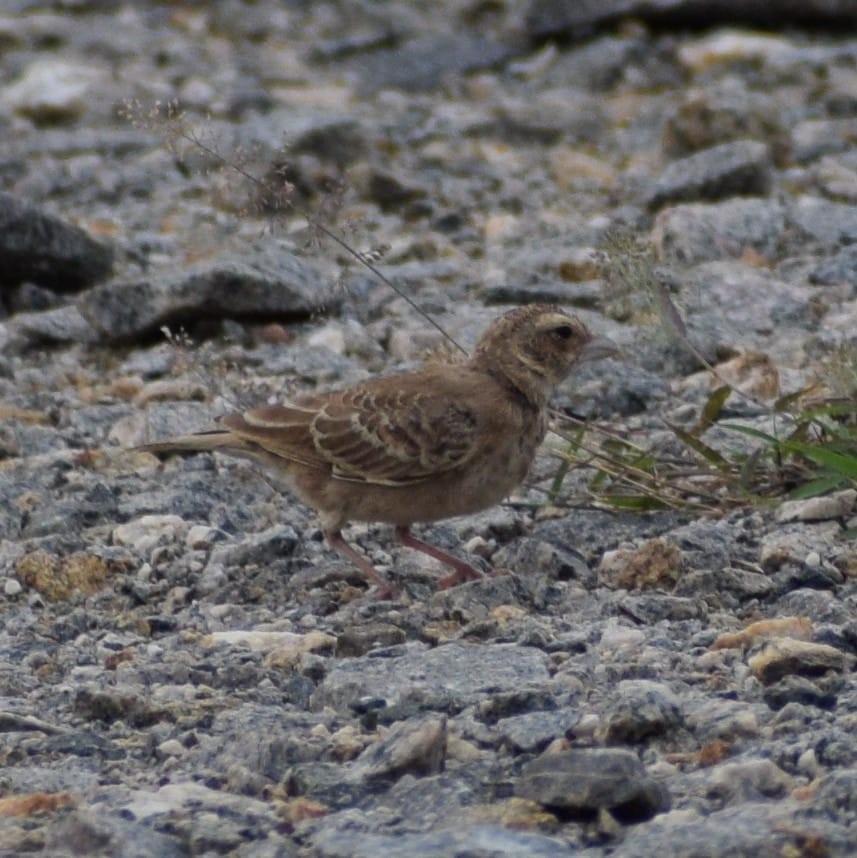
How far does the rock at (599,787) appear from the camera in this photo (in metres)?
4.43

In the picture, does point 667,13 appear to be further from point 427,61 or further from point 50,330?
point 50,330

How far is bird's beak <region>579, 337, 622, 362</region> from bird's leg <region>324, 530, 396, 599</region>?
3.65 ft

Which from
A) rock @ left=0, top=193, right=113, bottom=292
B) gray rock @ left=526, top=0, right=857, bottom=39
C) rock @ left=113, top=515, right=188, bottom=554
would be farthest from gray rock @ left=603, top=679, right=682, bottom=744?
gray rock @ left=526, top=0, right=857, bottom=39

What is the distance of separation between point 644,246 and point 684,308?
1350 mm

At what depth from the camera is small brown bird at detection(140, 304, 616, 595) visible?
667 centimetres

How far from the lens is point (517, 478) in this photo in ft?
22.1

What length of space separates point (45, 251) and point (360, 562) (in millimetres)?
4370

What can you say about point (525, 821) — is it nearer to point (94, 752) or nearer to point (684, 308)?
point (94, 752)

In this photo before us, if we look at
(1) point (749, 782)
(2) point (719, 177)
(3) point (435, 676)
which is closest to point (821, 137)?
(2) point (719, 177)

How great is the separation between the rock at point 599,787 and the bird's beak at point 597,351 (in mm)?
2822

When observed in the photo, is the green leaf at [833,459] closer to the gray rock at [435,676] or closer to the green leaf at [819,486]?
the green leaf at [819,486]

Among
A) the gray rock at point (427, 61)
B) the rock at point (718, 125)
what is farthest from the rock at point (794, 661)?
the gray rock at point (427, 61)

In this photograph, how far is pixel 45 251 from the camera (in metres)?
10.4

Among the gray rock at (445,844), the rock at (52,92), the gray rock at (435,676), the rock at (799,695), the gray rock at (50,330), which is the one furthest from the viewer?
the rock at (52,92)
